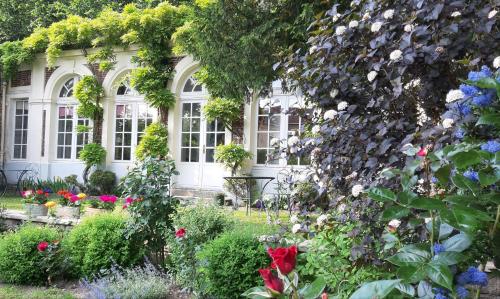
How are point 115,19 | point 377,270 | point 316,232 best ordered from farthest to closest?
1. point 115,19
2. point 316,232
3. point 377,270

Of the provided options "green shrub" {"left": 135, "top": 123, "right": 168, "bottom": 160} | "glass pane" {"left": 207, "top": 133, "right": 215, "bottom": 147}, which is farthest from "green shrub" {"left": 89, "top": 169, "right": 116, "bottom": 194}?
"glass pane" {"left": 207, "top": 133, "right": 215, "bottom": 147}

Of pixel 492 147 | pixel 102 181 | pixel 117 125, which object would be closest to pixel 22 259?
pixel 492 147

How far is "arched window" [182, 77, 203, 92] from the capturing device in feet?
36.2

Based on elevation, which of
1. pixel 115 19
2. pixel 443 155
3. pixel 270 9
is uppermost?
pixel 115 19

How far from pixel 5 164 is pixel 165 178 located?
37.5 feet

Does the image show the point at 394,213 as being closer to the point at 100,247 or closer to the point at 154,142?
the point at 100,247

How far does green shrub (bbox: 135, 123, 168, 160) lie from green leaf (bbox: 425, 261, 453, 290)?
9.83 metres

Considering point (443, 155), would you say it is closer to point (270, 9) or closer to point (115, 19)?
point (270, 9)

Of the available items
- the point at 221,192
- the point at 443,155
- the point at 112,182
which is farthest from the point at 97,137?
the point at 443,155

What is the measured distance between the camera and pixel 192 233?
4.14 meters

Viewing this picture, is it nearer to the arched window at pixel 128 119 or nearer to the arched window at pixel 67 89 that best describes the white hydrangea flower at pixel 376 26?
the arched window at pixel 128 119

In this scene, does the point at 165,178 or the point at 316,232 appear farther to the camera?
the point at 165,178

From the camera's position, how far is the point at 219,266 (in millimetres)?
3514

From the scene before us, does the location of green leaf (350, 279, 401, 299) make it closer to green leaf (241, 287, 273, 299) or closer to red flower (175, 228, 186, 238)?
green leaf (241, 287, 273, 299)
